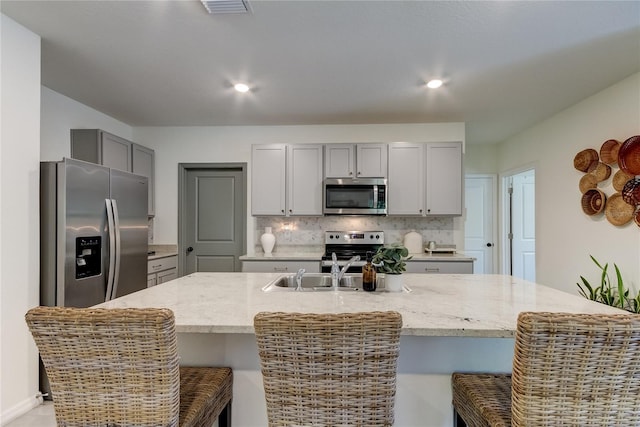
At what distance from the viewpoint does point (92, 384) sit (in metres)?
1.04

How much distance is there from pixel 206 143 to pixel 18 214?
2.49 meters

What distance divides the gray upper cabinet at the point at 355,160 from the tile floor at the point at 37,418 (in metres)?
3.09

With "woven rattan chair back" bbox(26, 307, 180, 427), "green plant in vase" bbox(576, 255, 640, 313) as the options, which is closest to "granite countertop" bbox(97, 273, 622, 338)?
"woven rattan chair back" bbox(26, 307, 180, 427)

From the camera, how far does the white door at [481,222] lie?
537 cm

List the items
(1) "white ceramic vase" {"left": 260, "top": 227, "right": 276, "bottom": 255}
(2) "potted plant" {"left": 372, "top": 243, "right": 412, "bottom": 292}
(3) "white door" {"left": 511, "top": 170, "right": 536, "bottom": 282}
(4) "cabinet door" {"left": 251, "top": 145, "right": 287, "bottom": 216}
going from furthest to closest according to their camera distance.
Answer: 1. (3) "white door" {"left": 511, "top": 170, "right": 536, "bottom": 282}
2. (1) "white ceramic vase" {"left": 260, "top": 227, "right": 276, "bottom": 255}
3. (4) "cabinet door" {"left": 251, "top": 145, "right": 287, "bottom": 216}
4. (2) "potted plant" {"left": 372, "top": 243, "right": 412, "bottom": 292}

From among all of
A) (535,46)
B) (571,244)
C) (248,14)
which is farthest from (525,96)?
(248,14)

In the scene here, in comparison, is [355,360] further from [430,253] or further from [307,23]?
[430,253]

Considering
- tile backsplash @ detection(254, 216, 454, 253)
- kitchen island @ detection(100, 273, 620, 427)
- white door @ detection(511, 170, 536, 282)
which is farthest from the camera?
white door @ detection(511, 170, 536, 282)

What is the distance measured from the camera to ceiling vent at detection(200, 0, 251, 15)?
6.03 feet

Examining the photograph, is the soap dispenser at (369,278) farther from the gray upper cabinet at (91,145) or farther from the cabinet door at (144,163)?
the cabinet door at (144,163)

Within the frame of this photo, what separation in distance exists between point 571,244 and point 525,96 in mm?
1675

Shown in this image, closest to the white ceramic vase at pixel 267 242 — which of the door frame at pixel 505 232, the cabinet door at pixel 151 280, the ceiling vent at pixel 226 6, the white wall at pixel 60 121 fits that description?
the cabinet door at pixel 151 280

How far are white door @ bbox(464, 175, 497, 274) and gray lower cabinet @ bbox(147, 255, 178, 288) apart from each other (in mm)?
4347

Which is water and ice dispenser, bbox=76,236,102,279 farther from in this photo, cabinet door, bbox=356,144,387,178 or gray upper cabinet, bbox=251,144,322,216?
cabinet door, bbox=356,144,387,178
